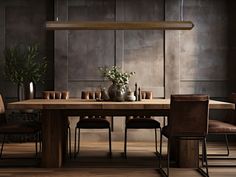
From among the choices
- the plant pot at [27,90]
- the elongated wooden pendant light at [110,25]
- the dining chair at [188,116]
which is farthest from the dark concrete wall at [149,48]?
the dining chair at [188,116]

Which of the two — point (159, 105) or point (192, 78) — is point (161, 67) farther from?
point (159, 105)

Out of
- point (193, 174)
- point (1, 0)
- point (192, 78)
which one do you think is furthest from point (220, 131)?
point (1, 0)

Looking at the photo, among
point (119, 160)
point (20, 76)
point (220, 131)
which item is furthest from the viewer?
point (20, 76)

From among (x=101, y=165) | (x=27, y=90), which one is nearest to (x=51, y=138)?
(x=101, y=165)

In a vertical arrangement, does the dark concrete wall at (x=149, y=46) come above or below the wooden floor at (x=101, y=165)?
above

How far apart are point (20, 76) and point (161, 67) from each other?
2439mm

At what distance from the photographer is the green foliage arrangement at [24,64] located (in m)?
6.65

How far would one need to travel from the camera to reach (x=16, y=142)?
6.70m

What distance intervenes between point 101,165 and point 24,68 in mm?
2663

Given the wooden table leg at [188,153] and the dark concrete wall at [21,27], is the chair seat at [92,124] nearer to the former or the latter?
the wooden table leg at [188,153]

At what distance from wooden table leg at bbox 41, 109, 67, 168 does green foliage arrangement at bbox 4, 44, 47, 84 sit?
2.18m

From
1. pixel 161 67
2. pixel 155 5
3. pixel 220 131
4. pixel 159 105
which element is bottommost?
pixel 220 131

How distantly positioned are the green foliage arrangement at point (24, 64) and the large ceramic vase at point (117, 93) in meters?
2.22

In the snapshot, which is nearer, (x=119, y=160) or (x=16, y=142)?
(x=119, y=160)
